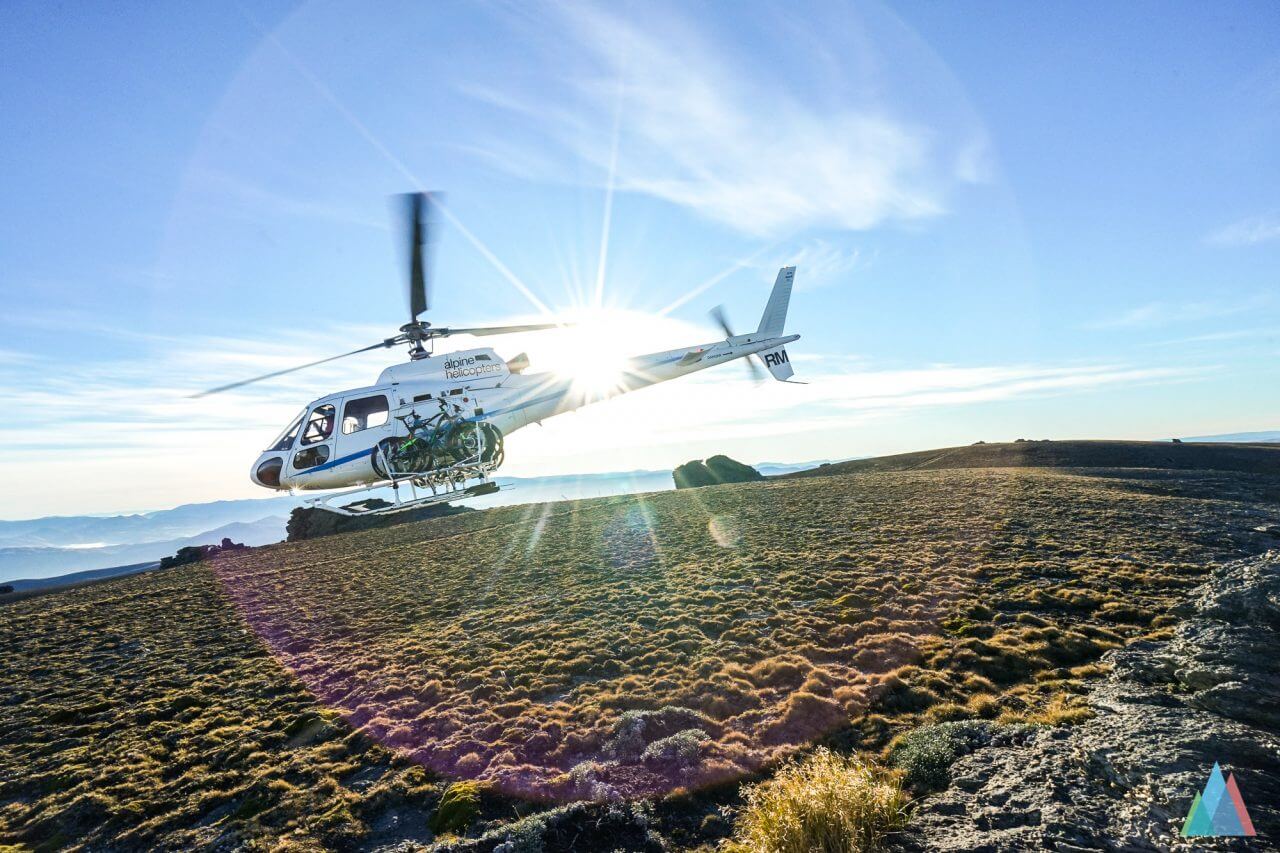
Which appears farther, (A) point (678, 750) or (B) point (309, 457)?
(B) point (309, 457)

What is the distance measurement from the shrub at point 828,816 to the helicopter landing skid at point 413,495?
14.3 m

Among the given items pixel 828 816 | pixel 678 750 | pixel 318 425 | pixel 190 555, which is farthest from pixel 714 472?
pixel 828 816

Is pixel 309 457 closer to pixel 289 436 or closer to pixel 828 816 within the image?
pixel 289 436

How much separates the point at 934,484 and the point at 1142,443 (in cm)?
4633

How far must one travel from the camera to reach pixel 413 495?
19359 millimetres

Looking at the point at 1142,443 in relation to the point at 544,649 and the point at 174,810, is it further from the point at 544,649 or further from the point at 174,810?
the point at 174,810

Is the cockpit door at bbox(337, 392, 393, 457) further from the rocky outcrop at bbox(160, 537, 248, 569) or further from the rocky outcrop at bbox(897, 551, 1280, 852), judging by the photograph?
the rocky outcrop at bbox(160, 537, 248, 569)

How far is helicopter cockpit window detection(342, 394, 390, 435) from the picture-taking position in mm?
19125

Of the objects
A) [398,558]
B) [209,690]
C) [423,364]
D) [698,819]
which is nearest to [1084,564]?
[698,819]

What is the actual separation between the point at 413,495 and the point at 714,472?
151ft

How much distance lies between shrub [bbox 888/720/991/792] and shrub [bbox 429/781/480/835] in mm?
6370

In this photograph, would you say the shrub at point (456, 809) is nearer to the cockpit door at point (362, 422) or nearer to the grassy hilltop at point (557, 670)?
the grassy hilltop at point (557, 670)

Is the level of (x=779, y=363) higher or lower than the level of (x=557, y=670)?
higher

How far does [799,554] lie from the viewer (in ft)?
71.8
